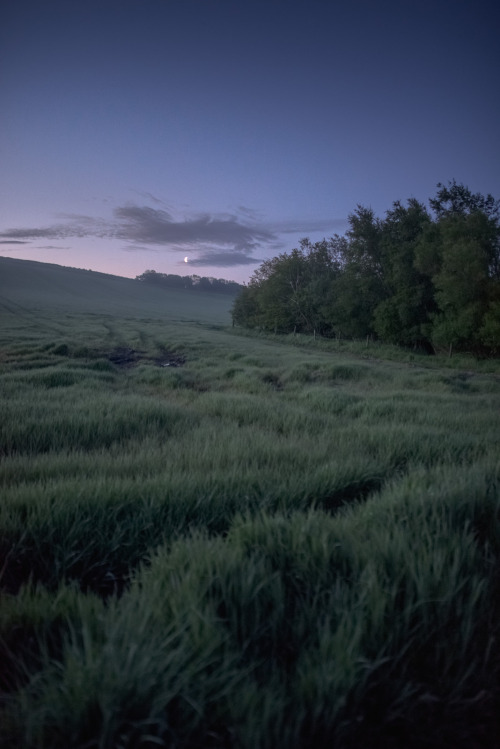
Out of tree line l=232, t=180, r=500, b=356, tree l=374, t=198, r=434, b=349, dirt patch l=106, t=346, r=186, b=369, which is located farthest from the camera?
A: tree l=374, t=198, r=434, b=349

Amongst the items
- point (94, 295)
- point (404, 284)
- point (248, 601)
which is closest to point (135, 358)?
point (248, 601)

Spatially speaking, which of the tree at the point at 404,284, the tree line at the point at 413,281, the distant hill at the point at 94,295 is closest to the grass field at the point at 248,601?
the tree line at the point at 413,281

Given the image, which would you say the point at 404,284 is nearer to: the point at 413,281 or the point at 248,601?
the point at 413,281

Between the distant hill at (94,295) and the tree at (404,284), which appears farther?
the distant hill at (94,295)

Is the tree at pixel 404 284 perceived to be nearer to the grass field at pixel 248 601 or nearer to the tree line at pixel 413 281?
the tree line at pixel 413 281

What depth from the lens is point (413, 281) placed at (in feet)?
82.6

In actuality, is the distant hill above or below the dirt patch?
above

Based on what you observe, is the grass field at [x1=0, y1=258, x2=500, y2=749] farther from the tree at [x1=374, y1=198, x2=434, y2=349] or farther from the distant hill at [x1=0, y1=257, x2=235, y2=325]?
the distant hill at [x1=0, y1=257, x2=235, y2=325]

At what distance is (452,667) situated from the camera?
1.24 meters

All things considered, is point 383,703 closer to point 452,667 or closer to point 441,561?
point 452,667

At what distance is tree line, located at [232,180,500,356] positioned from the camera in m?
19.4

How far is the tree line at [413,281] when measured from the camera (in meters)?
19.4

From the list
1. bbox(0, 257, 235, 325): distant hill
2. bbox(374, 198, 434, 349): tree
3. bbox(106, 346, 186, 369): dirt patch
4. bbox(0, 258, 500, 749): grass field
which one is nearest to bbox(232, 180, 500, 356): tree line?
bbox(374, 198, 434, 349): tree

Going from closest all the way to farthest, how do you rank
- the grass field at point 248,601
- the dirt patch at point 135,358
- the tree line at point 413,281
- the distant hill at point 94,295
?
1. the grass field at point 248,601
2. the dirt patch at point 135,358
3. the tree line at point 413,281
4. the distant hill at point 94,295
